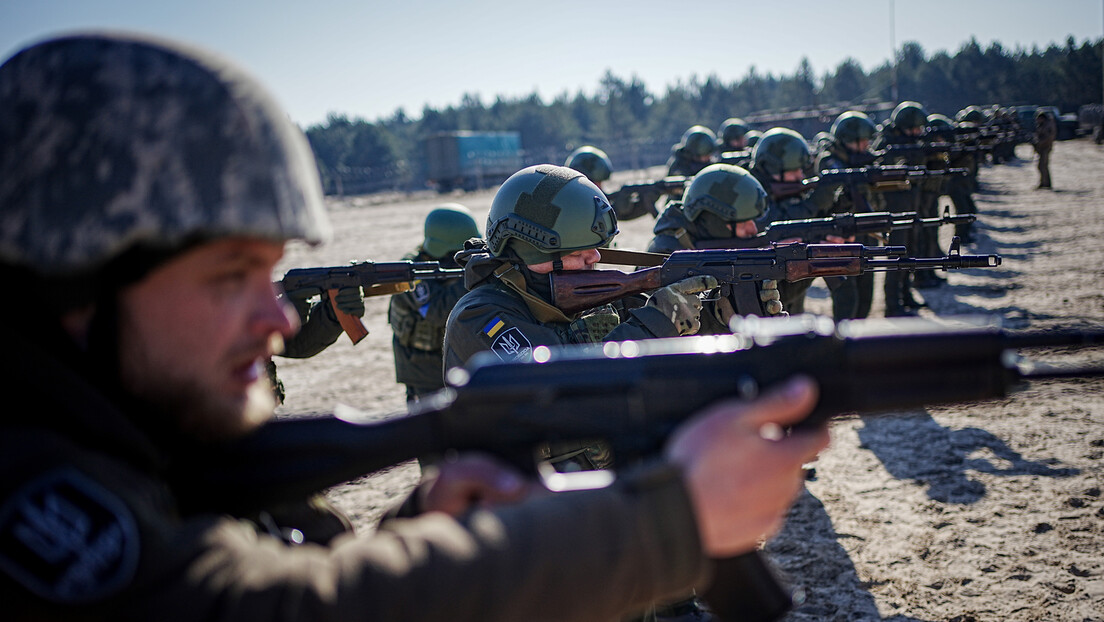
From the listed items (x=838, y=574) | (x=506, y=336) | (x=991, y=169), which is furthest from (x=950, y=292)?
(x=991, y=169)

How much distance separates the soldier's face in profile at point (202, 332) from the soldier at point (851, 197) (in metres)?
4.94

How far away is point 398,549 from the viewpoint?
1.04 m

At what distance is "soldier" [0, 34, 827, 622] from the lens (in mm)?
934

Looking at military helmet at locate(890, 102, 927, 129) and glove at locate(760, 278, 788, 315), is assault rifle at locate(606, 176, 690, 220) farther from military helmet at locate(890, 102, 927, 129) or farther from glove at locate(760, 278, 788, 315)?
glove at locate(760, 278, 788, 315)

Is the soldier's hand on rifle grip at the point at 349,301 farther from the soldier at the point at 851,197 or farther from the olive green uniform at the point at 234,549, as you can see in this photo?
the olive green uniform at the point at 234,549

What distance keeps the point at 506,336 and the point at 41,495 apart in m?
2.52

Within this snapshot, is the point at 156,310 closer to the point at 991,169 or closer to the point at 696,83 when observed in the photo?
the point at 991,169

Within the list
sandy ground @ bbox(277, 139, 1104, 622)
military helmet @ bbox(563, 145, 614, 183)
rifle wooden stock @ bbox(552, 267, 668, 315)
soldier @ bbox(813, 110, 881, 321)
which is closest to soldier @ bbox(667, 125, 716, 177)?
soldier @ bbox(813, 110, 881, 321)

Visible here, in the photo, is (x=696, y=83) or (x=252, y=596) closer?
(x=252, y=596)

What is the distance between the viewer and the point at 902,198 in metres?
11.2

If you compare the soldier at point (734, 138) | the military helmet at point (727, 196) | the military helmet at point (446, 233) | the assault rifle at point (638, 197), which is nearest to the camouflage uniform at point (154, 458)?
the military helmet at point (446, 233)

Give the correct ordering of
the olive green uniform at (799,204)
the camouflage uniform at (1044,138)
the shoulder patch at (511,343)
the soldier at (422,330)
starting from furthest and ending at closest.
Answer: the camouflage uniform at (1044,138) < the olive green uniform at (799,204) < the soldier at (422,330) < the shoulder patch at (511,343)

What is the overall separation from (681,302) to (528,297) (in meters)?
Result: 0.85

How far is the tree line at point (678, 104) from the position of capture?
190ft
